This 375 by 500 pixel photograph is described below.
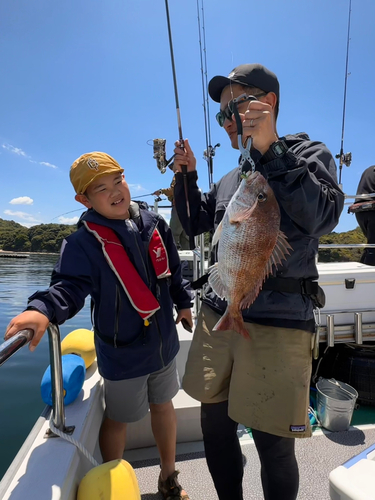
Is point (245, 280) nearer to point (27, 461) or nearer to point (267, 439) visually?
point (267, 439)

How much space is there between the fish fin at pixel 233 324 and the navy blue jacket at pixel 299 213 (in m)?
0.08

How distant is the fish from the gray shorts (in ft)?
2.48

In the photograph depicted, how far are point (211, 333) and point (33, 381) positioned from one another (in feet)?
16.5

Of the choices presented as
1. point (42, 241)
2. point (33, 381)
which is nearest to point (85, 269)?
point (33, 381)

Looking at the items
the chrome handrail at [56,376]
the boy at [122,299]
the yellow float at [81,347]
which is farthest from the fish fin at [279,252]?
the yellow float at [81,347]

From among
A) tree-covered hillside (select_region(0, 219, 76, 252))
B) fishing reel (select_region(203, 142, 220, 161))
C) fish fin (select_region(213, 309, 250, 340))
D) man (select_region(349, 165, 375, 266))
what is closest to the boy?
fish fin (select_region(213, 309, 250, 340))

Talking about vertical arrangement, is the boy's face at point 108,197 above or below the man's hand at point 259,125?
below

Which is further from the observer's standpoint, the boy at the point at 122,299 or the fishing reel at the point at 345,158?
the fishing reel at the point at 345,158

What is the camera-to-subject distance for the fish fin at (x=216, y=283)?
1541mm

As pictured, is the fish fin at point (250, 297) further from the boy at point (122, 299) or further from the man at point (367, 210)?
the man at point (367, 210)

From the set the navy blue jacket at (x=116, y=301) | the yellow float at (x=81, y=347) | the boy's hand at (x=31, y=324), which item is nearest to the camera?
the boy's hand at (x=31, y=324)

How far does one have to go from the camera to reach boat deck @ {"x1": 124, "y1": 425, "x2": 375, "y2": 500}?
211 centimetres

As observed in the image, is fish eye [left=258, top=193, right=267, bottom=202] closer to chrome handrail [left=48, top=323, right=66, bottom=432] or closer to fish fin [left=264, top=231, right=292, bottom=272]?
fish fin [left=264, top=231, right=292, bottom=272]

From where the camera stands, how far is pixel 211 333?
161cm
